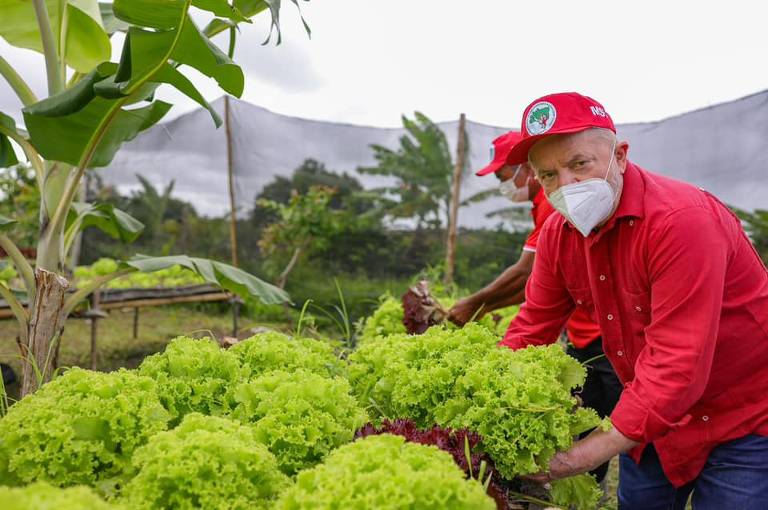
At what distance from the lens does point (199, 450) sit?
1.49 metres

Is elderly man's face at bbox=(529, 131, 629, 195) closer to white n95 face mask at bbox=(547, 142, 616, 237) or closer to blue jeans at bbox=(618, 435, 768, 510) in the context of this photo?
white n95 face mask at bbox=(547, 142, 616, 237)

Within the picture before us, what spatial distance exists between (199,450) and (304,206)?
8.40 meters

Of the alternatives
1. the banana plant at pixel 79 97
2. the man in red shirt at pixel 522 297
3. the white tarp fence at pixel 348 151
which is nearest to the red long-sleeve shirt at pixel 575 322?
the man in red shirt at pixel 522 297

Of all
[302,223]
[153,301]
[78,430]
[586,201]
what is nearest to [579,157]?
[586,201]

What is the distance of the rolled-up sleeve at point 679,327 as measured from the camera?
187 cm

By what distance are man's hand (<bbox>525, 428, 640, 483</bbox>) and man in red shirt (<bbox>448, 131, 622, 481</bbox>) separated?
1.50 meters

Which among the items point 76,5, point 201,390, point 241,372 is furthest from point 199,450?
point 76,5

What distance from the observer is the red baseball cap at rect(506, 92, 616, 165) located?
2086 mm

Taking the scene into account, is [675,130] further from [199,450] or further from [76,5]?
[199,450]

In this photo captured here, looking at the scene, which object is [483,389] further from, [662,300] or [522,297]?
[522,297]

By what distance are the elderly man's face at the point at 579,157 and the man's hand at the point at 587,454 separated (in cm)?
87

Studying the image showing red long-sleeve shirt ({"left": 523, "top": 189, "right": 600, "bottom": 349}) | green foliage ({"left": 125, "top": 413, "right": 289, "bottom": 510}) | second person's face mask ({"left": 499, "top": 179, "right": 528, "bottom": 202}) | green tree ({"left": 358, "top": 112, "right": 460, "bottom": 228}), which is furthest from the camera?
green tree ({"left": 358, "top": 112, "right": 460, "bottom": 228})

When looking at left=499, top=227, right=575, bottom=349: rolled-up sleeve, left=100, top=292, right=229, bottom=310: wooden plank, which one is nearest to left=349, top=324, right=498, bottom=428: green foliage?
left=499, top=227, right=575, bottom=349: rolled-up sleeve

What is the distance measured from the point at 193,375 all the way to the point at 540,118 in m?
1.54
